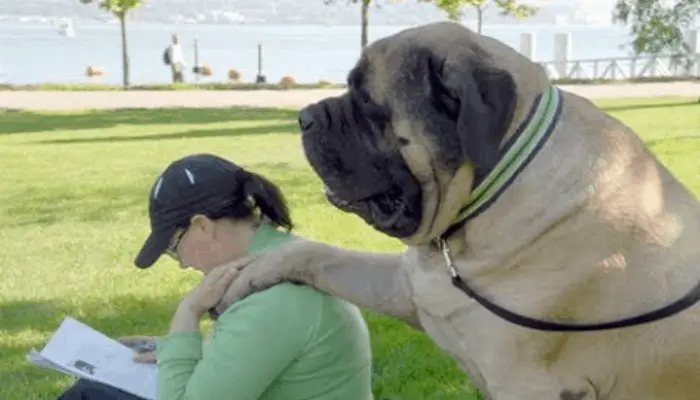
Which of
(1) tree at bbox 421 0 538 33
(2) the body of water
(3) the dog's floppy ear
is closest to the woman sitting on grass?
(3) the dog's floppy ear

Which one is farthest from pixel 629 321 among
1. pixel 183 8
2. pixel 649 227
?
pixel 183 8

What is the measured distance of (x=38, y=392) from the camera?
5.15 metres

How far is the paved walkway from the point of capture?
2186cm

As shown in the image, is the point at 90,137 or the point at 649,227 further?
the point at 90,137

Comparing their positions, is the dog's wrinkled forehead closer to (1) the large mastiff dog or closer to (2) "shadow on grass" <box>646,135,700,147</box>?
(1) the large mastiff dog

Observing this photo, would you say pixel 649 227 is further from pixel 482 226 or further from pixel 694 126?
pixel 694 126

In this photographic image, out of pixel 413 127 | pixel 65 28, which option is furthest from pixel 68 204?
pixel 65 28

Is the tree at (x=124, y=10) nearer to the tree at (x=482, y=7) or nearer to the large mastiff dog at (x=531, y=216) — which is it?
the tree at (x=482, y=7)

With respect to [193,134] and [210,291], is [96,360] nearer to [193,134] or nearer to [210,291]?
[210,291]

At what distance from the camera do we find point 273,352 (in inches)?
125

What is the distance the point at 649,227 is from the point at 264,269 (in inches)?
40.9

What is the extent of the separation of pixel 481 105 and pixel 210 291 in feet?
3.62

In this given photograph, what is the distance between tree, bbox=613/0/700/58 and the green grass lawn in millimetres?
1128

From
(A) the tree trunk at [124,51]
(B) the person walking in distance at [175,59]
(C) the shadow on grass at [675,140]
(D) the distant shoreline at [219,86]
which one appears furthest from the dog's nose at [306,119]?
(B) the person walking in distance at [175,59]
